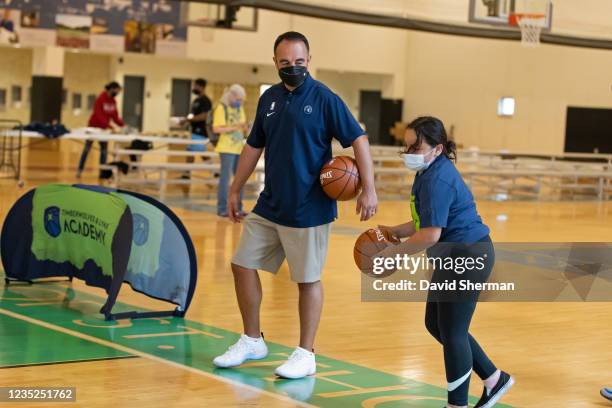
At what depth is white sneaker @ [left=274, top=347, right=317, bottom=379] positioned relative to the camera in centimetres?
557

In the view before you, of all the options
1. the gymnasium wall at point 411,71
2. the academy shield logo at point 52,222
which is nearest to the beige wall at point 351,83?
the gymnasium wall at point 411,71

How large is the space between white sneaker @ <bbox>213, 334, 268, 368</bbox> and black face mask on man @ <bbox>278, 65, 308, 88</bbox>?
1.38m

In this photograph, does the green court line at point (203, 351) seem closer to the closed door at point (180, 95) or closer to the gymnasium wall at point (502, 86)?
the gymnasium wall at point (502, 86)

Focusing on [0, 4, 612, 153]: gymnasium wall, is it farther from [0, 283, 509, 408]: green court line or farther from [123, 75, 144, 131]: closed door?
[0, 283, 509, 408]: green court line

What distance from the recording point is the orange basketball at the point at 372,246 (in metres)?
4.94

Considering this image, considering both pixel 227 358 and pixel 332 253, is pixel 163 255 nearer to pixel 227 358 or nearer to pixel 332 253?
pixel 227 358

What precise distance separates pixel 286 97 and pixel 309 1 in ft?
37.7

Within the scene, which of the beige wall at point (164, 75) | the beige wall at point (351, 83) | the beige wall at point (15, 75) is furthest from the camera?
the beige wall at point (351, 83)

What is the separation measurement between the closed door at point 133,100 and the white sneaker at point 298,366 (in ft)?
85.4

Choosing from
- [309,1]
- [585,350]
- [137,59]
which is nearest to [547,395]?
[585,350]

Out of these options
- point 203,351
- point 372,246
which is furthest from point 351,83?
point 372,246

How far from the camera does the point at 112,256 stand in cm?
700

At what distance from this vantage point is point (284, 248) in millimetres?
5715

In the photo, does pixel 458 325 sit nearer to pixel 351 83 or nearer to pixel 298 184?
pixel 298 184
